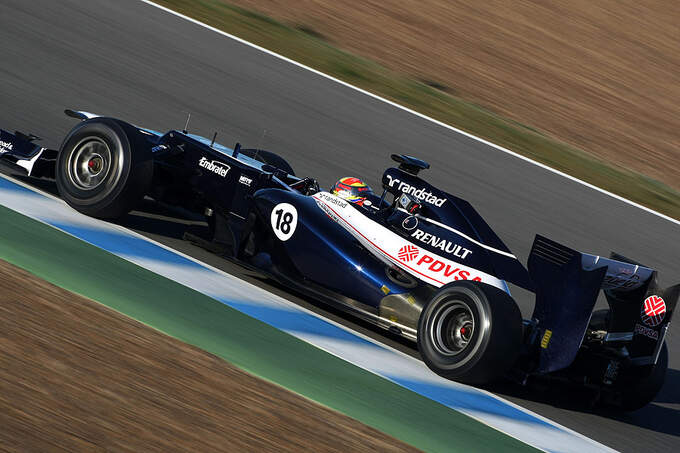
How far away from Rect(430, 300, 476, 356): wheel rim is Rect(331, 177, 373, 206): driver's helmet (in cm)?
120

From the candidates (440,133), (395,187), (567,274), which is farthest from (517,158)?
(567,274)

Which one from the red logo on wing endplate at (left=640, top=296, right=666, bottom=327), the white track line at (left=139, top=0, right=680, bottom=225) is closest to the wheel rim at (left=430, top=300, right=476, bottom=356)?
the red logo on wing endplate at (left=640, top=296, right=666, bottom=327)

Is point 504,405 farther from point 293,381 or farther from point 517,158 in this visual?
point 517,158

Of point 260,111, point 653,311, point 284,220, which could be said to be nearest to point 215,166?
point 284,220

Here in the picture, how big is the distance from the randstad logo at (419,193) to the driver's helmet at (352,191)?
216mm

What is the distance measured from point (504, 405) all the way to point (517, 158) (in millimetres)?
6594

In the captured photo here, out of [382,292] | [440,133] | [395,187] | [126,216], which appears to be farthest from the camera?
[440,133]

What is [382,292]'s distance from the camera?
6.25m

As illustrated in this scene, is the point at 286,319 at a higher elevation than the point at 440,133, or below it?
below

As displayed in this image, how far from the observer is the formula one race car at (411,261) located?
584cm

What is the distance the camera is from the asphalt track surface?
32.1 feet

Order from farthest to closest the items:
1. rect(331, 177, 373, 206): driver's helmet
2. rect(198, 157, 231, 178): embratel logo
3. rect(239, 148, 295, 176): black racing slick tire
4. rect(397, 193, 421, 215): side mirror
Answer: rect(239, 148, 295, 176): black racing slick tire → rect(198, 157, 231, 178): embratel logo → rect(331, 177, 373, 206): driver's helmet → rect(397, 193, 421, 215): side mirror

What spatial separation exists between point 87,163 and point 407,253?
2.48 meters

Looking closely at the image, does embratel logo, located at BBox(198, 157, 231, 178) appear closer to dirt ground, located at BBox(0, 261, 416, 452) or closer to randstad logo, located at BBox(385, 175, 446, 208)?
randstad logo, located at BBox(385, 175, 446, 208)
